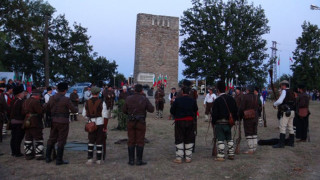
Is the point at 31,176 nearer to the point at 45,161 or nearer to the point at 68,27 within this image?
the point at 45,161

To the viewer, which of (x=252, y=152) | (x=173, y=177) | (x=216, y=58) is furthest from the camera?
(x=216, y=58)

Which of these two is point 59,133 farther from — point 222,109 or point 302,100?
point 302,100

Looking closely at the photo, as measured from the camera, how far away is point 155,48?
169 ft

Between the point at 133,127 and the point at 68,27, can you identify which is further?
the point at 68,27

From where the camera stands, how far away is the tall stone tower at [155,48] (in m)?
50.8

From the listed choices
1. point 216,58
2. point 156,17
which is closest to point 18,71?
point 156,17

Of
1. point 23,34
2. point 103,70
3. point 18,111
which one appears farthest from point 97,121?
point 103,70

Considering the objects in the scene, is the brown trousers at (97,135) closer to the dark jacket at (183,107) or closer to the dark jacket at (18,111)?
the dark jacket at (183,107)

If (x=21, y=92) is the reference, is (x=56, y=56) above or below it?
above

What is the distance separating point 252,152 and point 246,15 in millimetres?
37194

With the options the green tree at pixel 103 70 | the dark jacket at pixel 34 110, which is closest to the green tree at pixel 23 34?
the dark jacket at pixel 34 110

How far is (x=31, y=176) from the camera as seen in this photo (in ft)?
23.1

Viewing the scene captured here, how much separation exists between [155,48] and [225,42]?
11.7 metres

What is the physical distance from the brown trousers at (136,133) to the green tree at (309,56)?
132 ft
